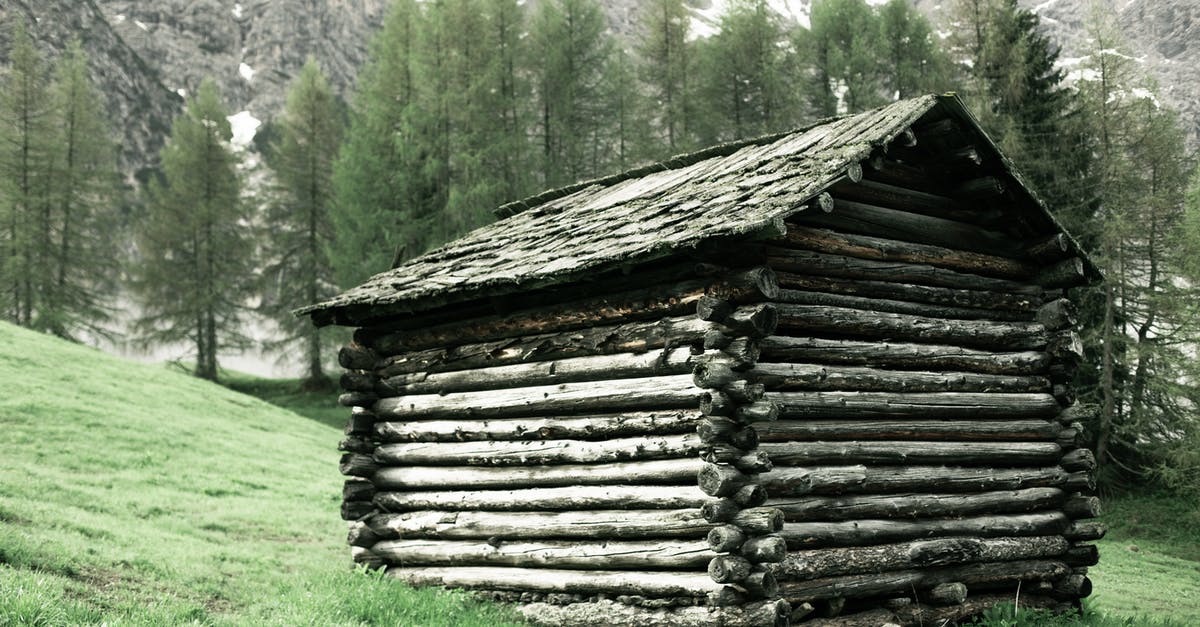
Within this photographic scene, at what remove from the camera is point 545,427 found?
9.45 meters

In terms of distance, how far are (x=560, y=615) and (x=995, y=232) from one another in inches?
242

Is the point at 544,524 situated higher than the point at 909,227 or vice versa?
the point at 909,227

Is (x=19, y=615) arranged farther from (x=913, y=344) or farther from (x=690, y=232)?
(x=913, y=344)

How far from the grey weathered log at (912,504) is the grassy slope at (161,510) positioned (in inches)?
125

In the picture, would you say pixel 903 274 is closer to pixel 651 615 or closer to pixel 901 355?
pixel 901 355

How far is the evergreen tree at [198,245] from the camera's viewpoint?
4269 cm

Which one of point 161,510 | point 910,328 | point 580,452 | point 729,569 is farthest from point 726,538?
point 161,510

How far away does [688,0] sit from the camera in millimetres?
36938

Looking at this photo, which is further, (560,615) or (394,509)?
(394,509)

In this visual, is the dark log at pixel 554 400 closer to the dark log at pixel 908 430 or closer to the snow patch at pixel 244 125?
the dark log at pixel 908 430

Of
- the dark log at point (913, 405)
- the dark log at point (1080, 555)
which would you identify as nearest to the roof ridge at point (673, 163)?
the dark log at point (913, 405)

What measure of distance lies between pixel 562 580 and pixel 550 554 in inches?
11.6

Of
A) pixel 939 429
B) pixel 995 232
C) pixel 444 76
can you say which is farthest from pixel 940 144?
pixel 444 76

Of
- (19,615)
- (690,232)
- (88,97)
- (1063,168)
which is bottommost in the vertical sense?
(19,615)
